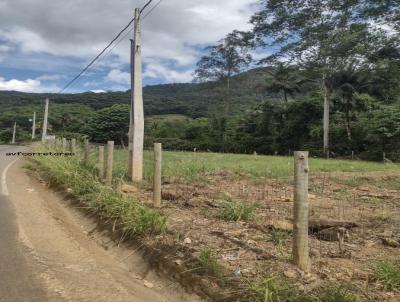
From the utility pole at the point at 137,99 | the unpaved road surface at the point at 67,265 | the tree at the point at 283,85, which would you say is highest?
the tree at the point at 283,85

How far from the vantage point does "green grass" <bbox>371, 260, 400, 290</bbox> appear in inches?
163

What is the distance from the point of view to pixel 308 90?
140 feet

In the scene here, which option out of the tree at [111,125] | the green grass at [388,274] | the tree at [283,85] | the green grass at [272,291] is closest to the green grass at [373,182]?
the green grass at [388,274]

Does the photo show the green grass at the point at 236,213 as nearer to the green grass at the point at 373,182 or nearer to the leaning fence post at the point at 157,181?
the leaning fence post at the point at 157,181

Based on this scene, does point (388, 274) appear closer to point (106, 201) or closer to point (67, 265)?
point (67, 265)

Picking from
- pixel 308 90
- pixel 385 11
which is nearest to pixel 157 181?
pixel 385 11

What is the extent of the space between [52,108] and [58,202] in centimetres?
8620

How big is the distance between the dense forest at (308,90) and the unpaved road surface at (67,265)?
940 inches

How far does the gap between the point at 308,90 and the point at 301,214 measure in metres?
39.7

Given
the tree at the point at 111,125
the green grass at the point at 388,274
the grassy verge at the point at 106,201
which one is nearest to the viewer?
the green grass at the point at 388,274

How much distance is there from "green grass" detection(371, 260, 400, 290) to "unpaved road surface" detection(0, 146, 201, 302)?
1.85 metres

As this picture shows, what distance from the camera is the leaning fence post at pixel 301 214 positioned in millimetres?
4645

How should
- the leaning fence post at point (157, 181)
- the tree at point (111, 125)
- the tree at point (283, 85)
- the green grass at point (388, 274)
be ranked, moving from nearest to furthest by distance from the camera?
the green grass at point (388, 274)
the leaning fence post at point (157, 181)
the tree at point (283, 85)
the tree at point (111, 125)

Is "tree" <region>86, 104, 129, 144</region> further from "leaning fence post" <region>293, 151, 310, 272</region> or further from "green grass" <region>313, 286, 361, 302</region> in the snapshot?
"green grass" <region>313, 286, 361, 302</region>
